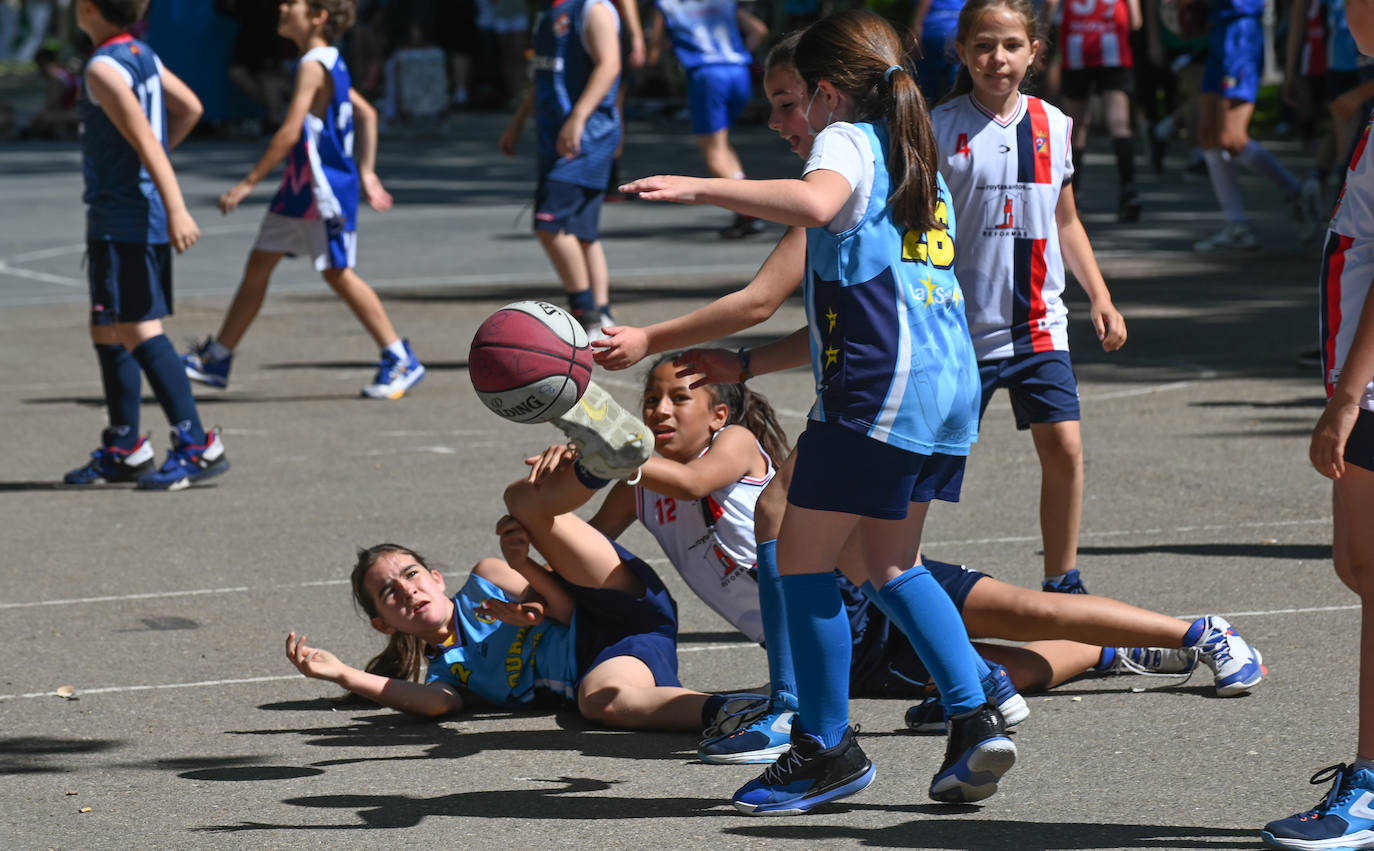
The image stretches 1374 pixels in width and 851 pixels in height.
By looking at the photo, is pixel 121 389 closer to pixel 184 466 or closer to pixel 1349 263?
pixel 184 466

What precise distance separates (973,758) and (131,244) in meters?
5.20

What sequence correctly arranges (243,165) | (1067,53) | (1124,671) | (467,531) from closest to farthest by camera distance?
1. (1124,671)
2. (467,531)
3. (1067,53)
4. (243,165)

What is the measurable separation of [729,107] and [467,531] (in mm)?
7729

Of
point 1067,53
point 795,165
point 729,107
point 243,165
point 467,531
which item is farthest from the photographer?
point 243,165

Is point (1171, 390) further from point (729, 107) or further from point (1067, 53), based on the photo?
point (1067, 53)

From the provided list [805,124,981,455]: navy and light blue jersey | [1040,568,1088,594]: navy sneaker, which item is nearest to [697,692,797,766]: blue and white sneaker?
[805,124,981,455]: navy and light blue jersey

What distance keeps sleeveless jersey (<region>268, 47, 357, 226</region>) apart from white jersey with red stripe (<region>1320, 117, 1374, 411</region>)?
6917 millimetres

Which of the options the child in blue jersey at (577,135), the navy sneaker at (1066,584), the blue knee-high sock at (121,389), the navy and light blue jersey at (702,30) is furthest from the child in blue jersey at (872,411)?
the navy and light blue jersey at (702,30)

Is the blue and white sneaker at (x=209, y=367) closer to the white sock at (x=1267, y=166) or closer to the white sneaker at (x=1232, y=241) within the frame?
the white sock at (x=1267, y=166)

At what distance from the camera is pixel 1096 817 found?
13.9 feet

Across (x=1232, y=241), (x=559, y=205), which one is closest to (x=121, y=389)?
(x=559, y=205)

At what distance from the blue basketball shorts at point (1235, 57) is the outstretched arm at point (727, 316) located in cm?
967

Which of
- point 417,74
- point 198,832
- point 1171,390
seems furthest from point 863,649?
point 417,74

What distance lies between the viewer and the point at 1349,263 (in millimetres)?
3967
